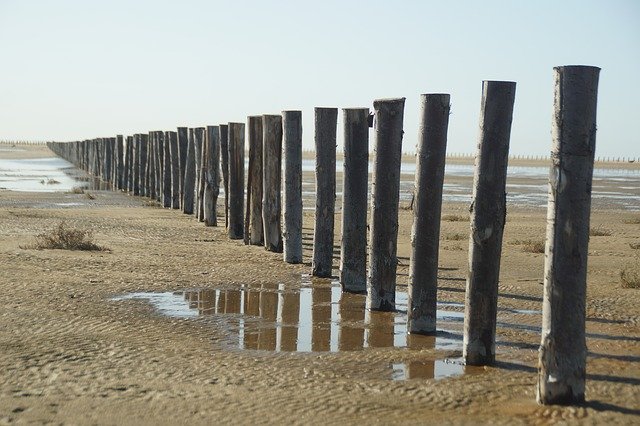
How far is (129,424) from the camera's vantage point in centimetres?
537

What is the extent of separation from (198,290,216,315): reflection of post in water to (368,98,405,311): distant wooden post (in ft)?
4.99

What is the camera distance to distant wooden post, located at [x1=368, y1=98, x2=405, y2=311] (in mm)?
8859

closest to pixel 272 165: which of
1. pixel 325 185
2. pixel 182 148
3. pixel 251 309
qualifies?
pixel 325 185

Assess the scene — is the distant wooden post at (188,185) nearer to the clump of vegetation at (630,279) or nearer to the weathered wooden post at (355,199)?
the weathered wooden post at (355,199)

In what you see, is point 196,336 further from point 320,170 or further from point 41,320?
point 320,170

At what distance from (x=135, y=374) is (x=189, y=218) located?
12.7m

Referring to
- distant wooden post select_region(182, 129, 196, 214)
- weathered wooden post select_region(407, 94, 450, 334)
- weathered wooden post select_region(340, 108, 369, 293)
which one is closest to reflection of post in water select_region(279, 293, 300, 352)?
weathered wooden post select_region(340, 108, 369, 293)

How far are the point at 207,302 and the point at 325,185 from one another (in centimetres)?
226

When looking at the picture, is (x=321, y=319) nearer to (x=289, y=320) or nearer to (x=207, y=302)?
(x=289, y=320)

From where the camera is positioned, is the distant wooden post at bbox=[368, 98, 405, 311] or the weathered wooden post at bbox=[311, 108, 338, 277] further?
the weathered wooden post at bbox=[311, 108, 338, 277]

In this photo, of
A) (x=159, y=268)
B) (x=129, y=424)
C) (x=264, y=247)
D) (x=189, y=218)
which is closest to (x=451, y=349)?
(x=129, y=424)

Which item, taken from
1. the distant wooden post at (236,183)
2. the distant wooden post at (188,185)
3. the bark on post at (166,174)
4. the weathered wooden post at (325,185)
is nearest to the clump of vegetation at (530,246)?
the weathered wooden post at (325,185)

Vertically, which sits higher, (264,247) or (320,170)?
(320,170)

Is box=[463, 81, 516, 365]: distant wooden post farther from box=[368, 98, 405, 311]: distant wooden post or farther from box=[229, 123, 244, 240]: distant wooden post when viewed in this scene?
box=[229, 123, 244, 240]: distant wooden post
